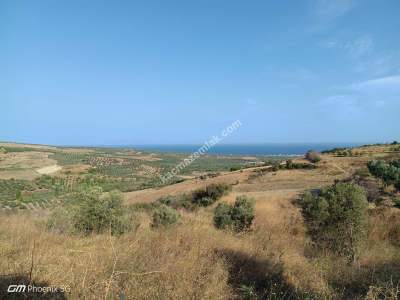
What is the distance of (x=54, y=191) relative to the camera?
263 inches

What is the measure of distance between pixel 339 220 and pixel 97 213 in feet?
20.1

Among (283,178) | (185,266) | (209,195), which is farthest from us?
(283,178)

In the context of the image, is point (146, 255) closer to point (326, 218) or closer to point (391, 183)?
point (326, 218)

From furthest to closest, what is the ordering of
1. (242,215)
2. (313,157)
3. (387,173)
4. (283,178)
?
(313,157), (283,178), (387,173), (242,215)

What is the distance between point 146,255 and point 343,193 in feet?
18.8

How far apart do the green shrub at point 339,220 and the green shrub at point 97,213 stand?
491 centimetres

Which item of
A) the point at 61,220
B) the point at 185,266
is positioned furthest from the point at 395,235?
the point at 61,220

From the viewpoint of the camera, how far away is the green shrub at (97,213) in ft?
23.4

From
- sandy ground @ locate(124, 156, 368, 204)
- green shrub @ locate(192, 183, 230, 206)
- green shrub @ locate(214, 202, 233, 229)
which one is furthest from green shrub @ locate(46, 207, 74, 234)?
sandy ground @ locate(124, 156, 368, 204)

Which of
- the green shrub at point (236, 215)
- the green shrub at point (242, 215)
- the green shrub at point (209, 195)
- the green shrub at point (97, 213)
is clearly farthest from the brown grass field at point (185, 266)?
the green shrub at point (209, 195)

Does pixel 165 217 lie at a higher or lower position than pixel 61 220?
lower

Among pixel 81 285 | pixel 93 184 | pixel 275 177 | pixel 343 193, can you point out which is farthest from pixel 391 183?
pixel 81 285

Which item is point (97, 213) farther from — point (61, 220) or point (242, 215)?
point (242, 215)

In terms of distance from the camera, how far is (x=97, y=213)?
8.20m
